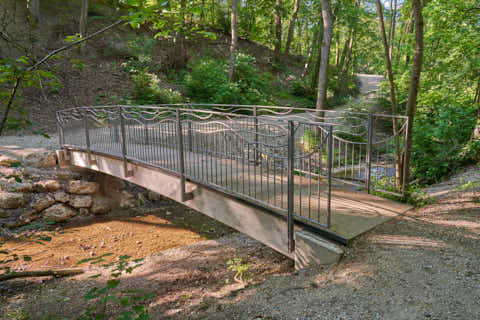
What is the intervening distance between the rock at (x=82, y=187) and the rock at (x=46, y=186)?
34cm

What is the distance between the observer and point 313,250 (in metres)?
3.91

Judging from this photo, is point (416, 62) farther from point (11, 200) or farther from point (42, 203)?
point (11, 200)

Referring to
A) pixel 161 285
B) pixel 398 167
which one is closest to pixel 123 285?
pixel 161 285

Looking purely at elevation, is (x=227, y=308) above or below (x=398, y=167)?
below

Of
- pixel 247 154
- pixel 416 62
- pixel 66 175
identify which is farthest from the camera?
pixel 66 175

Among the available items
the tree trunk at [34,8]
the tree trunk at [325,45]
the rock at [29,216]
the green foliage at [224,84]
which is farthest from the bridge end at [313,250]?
the tree trunk at [34,8]

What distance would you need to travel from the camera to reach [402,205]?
16.6 feet

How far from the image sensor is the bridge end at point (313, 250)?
377 cm

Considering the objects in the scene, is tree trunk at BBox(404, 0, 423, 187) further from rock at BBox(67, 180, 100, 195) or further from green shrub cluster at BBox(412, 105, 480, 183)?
rock at BBox(67, 180, 100, 195)

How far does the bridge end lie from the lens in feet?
12.4

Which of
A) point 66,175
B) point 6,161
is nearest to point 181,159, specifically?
point 66,175

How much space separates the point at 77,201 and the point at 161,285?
5524 mm

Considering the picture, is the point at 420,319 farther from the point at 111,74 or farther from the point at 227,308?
the point at 111,74

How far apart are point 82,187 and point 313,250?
8.24 metres
